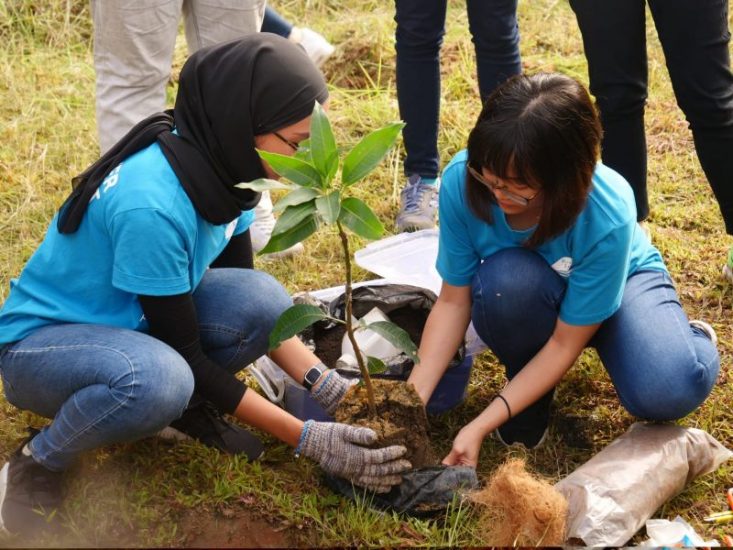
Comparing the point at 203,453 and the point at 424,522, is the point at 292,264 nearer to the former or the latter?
the point at 203,453

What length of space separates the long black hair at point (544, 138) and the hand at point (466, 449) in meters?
0.53

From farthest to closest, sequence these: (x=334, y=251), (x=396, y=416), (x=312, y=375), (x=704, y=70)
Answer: (x=334, y=251)
(x=704, y=70)
(x=312, y=375)
(x=396, y=416)

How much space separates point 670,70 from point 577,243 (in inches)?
31.2

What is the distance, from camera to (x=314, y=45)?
13.4ft

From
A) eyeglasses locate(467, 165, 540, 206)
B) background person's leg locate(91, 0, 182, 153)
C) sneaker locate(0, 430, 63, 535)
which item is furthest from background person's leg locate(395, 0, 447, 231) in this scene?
sneaker locate(0, 430, 63, 535)

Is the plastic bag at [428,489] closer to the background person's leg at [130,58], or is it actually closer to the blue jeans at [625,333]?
the blue jeans at [625,333]

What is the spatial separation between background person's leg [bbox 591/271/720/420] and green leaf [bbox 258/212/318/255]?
2.81 feet

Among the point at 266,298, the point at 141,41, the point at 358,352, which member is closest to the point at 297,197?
the point at 358,352

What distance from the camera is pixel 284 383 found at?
2.48 metres

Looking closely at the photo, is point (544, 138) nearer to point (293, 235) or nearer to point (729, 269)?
point (293, 235)

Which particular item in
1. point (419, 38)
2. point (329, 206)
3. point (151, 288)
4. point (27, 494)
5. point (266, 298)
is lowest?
point (27, 494)

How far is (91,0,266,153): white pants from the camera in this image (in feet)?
9.55

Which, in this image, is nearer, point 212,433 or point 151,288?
point 151,288

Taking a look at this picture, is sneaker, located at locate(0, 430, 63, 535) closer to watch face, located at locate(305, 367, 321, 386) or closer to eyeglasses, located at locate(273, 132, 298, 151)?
watch face, located at locate(305, 367, 321, 386)
